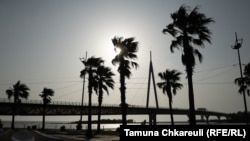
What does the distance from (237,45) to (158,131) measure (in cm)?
3054

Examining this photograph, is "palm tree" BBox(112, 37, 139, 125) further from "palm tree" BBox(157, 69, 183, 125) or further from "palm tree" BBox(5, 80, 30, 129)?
"palm tree" BBox(5, 80, 30, 129)

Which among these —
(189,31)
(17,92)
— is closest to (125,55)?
(189,31)

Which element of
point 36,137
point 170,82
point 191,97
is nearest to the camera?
point 191,97

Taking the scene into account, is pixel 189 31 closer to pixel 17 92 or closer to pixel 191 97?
pixel 191 97

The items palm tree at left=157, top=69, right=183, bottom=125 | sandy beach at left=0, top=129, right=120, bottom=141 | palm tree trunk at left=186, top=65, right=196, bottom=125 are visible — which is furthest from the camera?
palm tree at left=157, top=69, right=183, bottom=125

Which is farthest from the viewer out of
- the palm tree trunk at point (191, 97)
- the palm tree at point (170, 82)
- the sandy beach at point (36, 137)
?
the palm tree at point (170, 82)

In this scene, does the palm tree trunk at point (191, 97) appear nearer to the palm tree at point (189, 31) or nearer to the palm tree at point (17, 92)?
the palm tree at point (189, 31)

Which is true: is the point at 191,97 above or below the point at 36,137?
above

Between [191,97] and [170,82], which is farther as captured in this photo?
[170,82]

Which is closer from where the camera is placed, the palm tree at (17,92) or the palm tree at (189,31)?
the palm tree at (189,31)

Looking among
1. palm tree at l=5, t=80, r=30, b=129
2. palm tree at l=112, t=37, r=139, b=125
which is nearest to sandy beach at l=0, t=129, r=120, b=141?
palm tree at l=112, t=37, r=139, b=125

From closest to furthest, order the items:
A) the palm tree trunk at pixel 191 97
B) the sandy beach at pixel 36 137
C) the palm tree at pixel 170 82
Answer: the sandy beach at pixel 36 137
the palm tree trunk at pixel 191 97
the palm tree at pixel 170 82

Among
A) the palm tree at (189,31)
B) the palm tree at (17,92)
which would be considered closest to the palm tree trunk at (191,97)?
the palm tree at (189,31)

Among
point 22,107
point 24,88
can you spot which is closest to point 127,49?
point 24,88
